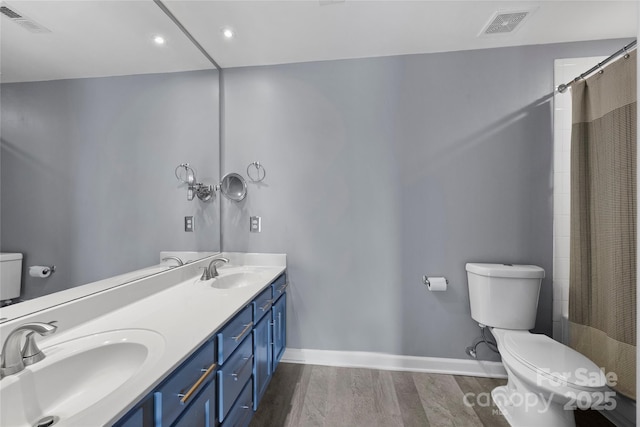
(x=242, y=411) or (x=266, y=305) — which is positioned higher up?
(x=266, y=305)

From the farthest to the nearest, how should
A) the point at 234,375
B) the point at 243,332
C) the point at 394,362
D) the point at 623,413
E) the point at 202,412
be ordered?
the point at 394,362 → the point at 623,413 → the point at 243,332 → the point at 234,375 → the point at 202,412

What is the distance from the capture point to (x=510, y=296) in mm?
1780

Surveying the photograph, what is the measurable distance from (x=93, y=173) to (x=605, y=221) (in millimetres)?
2702

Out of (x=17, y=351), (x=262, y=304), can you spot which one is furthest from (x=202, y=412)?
(x=262, y=304)

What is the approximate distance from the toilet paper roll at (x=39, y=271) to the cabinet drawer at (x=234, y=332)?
64 cm

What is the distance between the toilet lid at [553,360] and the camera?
1.26m

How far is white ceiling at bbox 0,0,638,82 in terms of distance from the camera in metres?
1.00

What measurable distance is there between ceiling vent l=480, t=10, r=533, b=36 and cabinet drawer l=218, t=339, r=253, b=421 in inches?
97.0

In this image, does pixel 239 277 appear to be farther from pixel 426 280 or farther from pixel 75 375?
pixel 426 280

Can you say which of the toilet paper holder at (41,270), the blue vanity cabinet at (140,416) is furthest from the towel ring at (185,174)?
the blue vanity cabinet at (140,416)

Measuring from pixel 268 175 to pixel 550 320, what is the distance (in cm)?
244

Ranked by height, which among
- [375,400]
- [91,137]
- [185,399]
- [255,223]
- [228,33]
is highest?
[228,33]

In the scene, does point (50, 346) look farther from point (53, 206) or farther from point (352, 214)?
point (352, 214)

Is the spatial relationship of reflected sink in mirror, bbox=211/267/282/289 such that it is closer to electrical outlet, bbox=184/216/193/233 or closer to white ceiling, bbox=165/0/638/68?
electrical outlet, bbox=184/216/193/233
